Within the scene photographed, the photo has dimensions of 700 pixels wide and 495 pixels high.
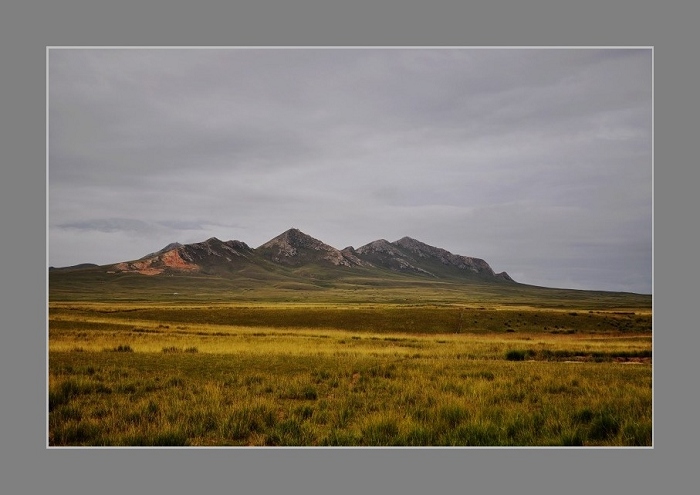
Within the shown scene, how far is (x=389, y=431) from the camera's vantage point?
317 inches

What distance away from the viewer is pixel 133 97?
12.3 m

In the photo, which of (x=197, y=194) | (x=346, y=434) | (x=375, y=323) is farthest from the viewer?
(x=375, y=323)

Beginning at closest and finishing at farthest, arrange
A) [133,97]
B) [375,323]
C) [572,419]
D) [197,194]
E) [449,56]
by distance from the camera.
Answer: [572,419]
[449,56]
[133,97]
[197,194]
[375,323]

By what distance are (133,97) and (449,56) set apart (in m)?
9.35

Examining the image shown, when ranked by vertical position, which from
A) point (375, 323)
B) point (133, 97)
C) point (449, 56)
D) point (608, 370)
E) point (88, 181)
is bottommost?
point (375, 323)

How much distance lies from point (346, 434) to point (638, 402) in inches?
276

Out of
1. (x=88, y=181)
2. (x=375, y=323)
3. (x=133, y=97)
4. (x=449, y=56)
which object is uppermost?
(x=449, y=56)

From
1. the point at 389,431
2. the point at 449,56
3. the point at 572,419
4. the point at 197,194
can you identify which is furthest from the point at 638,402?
the point at 197,194

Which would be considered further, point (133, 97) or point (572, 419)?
point (133, 97)

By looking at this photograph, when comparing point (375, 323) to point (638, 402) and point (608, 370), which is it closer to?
point (608, 370)

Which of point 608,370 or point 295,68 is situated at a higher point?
point 295,68

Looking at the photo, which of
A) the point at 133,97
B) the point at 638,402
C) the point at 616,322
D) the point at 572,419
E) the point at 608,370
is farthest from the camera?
the point at 616,322

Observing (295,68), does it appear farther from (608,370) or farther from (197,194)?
(608,370)

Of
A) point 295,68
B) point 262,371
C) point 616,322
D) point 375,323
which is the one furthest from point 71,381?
point 616,322
